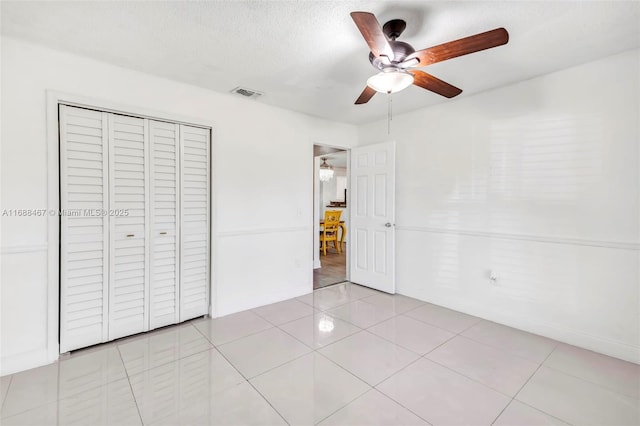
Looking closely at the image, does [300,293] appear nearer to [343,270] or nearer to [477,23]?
[343,270]

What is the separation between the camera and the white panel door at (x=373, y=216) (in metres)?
3.89

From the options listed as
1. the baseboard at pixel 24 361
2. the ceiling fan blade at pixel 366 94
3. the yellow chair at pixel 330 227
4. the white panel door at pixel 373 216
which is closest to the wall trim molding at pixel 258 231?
the white panel door at pixel 373 216

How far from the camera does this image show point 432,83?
217 centimetres

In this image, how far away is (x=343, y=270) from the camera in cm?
525

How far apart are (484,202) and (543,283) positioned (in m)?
0.92

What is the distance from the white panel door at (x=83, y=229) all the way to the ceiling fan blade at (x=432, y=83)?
2548mm

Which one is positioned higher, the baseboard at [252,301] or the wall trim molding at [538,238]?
the wall trim molding at [538,238]

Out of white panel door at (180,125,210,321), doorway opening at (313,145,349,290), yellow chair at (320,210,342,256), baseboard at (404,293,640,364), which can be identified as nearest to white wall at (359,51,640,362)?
baseboard at (404,293,640,364)

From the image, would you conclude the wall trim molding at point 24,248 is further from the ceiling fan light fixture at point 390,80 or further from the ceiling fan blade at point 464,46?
the ceiling fan blade at point 464,46

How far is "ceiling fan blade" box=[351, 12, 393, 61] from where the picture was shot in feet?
4.82

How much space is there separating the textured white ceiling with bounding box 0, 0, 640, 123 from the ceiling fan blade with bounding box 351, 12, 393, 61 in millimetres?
248

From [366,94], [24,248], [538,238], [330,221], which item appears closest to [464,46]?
[366,94]

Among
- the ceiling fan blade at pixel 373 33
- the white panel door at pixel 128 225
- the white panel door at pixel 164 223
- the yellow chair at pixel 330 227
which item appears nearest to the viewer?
the ceiling fan blade at pixel 373 33

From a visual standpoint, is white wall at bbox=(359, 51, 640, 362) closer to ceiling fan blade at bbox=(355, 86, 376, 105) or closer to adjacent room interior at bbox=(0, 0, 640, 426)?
adjacent room interior at bbox=(0, 0, 640, 426)
